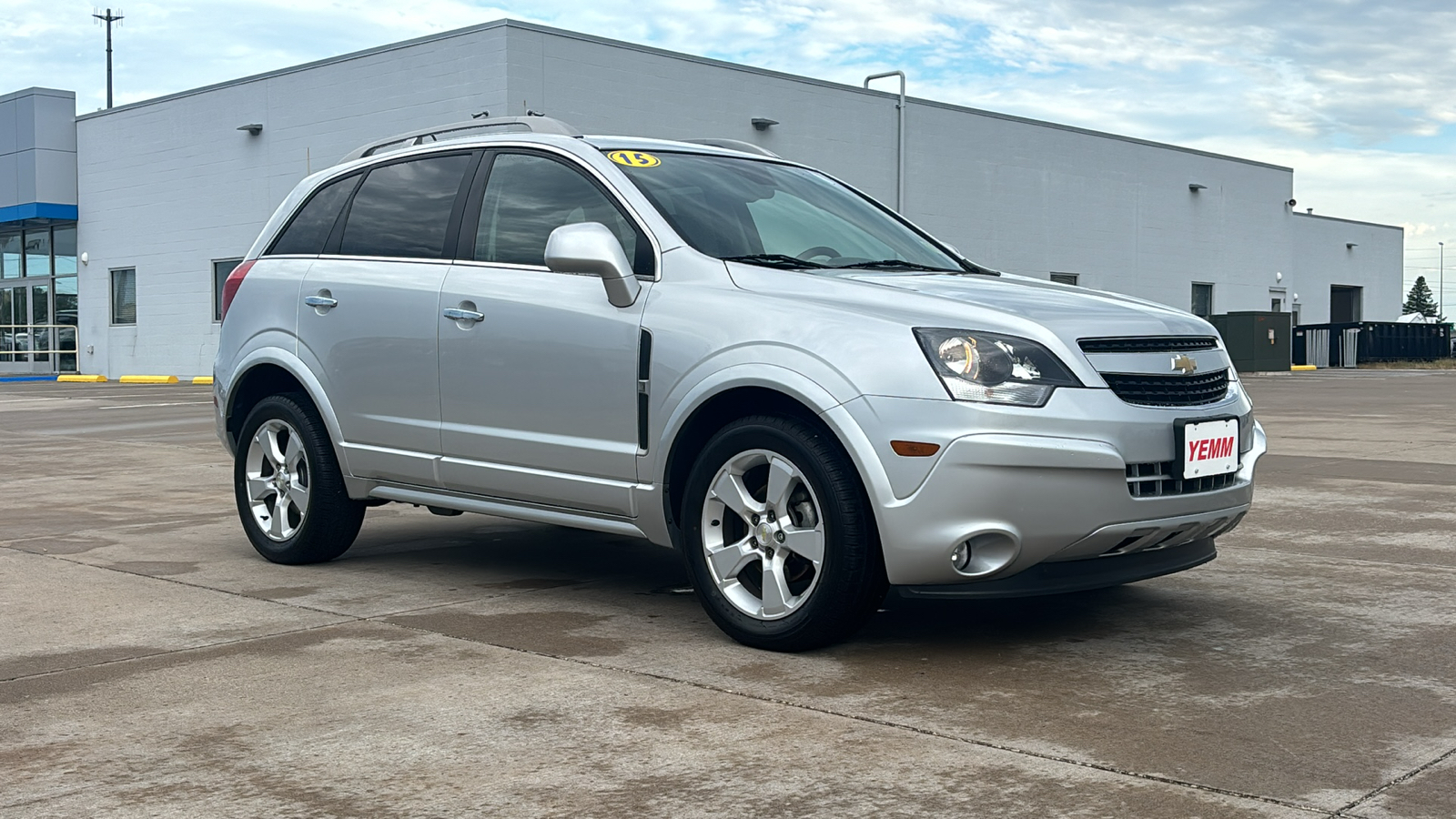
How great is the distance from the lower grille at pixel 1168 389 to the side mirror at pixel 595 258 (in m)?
1.68

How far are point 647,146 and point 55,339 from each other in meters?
35.8

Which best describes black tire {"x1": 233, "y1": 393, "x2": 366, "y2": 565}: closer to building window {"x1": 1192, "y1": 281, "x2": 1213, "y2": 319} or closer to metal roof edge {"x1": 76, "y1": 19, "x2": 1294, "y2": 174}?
metal roof edge {"x1": 76, "y1": 19, "x2": 1294, "y2": 174}

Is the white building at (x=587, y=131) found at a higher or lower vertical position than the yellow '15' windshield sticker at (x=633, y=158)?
higher

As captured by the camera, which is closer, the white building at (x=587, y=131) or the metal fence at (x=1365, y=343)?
the white building at (x=587, y=131)

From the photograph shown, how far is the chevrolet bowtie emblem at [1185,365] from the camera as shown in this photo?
190 inches

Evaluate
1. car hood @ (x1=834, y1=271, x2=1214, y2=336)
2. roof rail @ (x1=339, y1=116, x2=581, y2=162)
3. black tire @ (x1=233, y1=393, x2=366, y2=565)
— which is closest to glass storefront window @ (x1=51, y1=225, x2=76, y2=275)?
roof rail @ (x1=339, y1=116, x2=581, y2=162)

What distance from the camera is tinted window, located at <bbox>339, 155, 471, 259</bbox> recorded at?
620cm

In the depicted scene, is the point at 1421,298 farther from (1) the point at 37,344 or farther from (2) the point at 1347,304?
(1) the point at 37,344

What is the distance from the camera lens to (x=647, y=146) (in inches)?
235

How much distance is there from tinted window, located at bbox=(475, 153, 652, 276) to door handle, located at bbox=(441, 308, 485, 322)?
24cm

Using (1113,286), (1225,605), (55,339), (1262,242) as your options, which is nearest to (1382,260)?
(1262,242)

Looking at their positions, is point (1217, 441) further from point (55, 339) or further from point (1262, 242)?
point (1262, 242)

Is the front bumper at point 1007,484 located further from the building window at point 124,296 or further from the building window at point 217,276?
the building window at point 124,296

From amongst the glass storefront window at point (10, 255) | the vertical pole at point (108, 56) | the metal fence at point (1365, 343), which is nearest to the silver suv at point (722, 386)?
the glass storefront window at point (10, 255)
